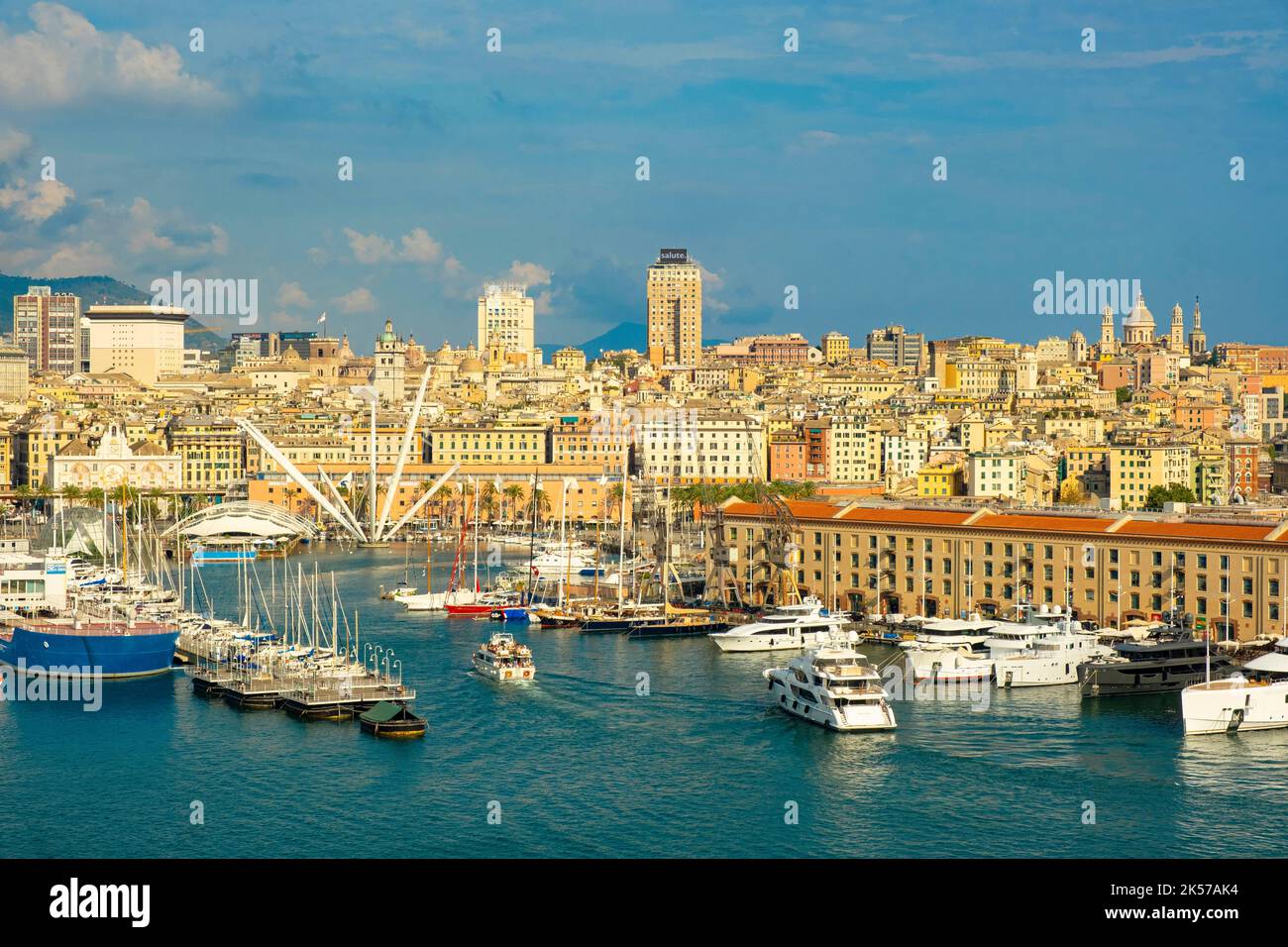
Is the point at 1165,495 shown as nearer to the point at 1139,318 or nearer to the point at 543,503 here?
the point at 543,503

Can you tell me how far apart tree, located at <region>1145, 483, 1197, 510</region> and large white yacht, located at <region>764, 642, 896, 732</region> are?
16959mm

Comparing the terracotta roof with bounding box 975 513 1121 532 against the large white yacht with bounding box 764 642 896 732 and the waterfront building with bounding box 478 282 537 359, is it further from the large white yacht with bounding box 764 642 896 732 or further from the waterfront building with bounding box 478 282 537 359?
the waterfront building with bounding box 478 282 537 359

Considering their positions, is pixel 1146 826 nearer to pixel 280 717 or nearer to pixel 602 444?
pixel 280 717

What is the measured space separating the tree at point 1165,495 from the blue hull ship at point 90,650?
18193 millimetres

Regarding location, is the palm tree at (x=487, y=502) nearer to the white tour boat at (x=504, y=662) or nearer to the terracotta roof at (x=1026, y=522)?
the terracotta roof at (x=1026, y=522)

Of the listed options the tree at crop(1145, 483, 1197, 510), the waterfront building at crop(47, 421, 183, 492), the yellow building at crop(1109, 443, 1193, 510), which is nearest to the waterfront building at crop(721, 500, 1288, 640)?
the tree at crop(1145, 483, 1197, 510)

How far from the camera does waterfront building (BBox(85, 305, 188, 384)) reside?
Result: 71188 mm

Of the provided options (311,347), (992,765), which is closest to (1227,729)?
(992,765)

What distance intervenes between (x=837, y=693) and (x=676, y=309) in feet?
200

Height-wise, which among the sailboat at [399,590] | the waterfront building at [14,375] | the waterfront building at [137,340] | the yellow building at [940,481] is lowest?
the sailboat at [399,590]

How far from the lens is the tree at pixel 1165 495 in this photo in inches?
1097

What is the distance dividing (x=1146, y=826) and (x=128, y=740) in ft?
22.1

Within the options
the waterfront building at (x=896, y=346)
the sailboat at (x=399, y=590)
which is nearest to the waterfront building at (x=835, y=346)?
the waterfront building at (x=896, y=346)
